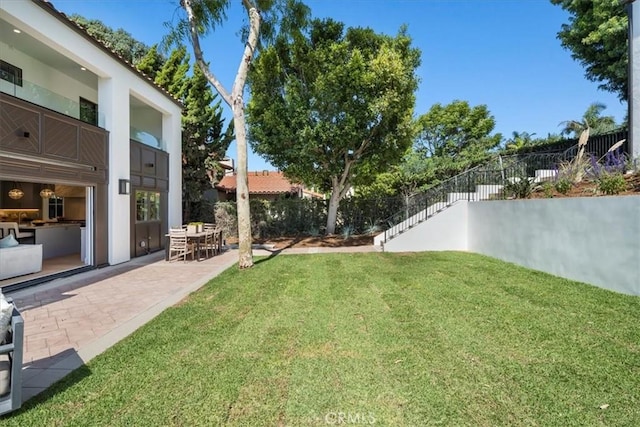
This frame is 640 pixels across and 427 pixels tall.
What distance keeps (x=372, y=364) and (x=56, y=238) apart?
11636 mm

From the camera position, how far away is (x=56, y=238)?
34.8 feet

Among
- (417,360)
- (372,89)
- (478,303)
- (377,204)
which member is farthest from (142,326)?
(377,204)

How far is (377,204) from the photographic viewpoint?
16094 mm

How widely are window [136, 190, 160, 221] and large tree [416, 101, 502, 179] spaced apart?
22.0m

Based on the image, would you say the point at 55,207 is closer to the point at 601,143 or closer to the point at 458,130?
the point at 601,143

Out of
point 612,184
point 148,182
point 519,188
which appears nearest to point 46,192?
point 148,182

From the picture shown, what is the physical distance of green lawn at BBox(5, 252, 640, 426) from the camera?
2.60 meters

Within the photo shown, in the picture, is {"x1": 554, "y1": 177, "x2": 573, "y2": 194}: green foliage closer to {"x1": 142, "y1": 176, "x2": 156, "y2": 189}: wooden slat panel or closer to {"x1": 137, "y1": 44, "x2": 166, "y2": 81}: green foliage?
{"x1": 142, "y1": 176, "x2": 156, "y2": 189}: wooden slat panel

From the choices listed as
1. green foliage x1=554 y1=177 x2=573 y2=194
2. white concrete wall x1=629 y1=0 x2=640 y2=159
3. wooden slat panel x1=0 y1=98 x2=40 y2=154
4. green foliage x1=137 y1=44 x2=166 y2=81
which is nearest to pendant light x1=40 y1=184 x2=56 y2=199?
wooden slat panel x1=0 y1=98 x2=40 y2=154

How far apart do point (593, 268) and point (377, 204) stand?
1033 cm

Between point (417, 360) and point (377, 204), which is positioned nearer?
point (417, 360)

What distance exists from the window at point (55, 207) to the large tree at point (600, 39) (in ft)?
69.3

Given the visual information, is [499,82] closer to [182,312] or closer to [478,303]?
[478,303]

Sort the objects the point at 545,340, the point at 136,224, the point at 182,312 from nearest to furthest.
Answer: the point at 545,340 → the point at 182,312 → the point at 136,224
